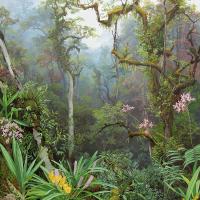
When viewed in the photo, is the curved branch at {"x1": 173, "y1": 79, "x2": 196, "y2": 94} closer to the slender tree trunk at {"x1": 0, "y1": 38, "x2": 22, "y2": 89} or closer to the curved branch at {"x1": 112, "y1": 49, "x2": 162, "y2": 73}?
the curved branch at {"x1": 112, "y1": 49, "x2": 162, "y2": 73}

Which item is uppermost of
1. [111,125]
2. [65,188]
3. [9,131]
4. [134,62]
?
[9,131]

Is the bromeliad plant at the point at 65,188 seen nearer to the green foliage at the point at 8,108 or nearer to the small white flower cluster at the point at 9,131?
the small white flower cluster at the point at 9,131

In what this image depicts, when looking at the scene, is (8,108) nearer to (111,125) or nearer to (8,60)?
(8,60)

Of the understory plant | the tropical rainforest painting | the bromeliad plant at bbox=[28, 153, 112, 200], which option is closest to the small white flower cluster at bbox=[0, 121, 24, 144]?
the tropical rainforest painting

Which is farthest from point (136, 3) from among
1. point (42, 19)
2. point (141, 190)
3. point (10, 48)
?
point (42, 19)

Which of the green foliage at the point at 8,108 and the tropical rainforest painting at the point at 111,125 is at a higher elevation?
the green foliage at the point at 8,108

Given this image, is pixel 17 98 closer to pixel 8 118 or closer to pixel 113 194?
pixel 8 118

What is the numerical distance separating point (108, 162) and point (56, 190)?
10.6 ft

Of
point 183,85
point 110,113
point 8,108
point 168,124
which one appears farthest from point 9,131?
point 110,113

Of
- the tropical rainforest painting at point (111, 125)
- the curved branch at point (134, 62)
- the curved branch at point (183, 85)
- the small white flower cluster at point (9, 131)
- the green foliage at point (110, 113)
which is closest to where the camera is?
the tropical rainforest painting at point (111, 125)

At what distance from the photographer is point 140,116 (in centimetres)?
2255

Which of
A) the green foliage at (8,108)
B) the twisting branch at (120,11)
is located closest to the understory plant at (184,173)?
the green foliage at (8,108)

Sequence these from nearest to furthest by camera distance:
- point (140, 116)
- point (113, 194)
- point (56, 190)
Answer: point (56, 190)
point (113, 194)
point (140, 116)

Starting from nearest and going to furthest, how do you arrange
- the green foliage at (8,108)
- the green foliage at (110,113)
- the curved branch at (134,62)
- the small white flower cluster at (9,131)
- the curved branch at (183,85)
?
1. the small white flower cluster at (9,131)
2. the green foliage at (8,108)
3. the curved branch at (183,85)
4. the curved branch at (134,62)
5. the green foliage at (110,113)
